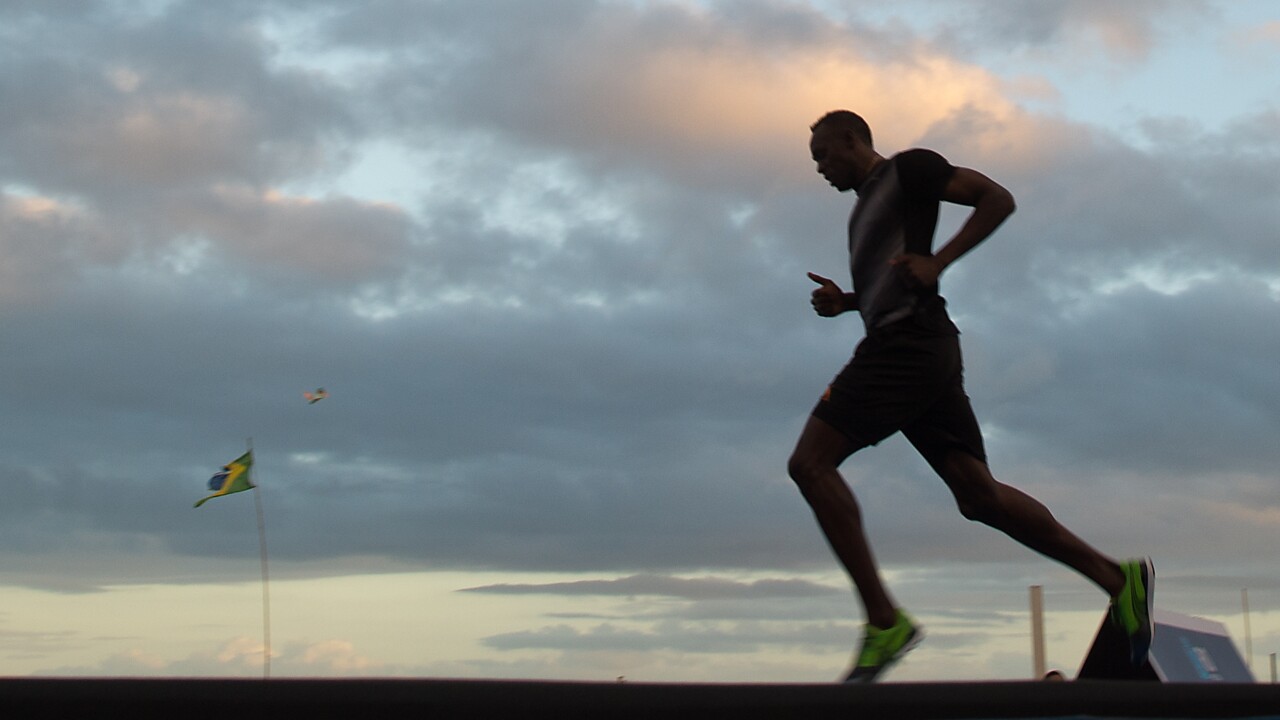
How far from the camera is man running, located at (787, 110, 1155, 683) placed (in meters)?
4.03

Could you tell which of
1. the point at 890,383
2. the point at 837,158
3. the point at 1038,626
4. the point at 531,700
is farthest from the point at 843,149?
the point at 1038,626

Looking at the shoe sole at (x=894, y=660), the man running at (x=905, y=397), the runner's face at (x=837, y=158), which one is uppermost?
the runner's face at (x=837, y=158)

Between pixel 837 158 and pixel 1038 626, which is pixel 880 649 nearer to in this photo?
pixel 837 158

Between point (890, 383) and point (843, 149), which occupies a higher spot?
point (843, 149)

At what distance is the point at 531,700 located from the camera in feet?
7.87

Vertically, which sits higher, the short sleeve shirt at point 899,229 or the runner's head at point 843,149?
the runner's head at point 843,149

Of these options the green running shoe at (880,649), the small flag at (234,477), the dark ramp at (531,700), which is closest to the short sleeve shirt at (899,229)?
the green running shoe at (880,649)

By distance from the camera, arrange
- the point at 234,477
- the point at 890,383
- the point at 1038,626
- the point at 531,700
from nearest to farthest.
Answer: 1. the point at 531,700
2. the point at 890,383
3. the point at 1038,626
4. the point at 234,477

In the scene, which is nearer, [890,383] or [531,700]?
[531,700]

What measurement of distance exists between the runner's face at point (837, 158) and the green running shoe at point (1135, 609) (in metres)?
1.52

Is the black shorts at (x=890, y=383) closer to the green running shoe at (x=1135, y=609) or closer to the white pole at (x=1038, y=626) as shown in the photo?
the green running shoe at (x=1135, y=609)

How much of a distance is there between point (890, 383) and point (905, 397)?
0.21 ft

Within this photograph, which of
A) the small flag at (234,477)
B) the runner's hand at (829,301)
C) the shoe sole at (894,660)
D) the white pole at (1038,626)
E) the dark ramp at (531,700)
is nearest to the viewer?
the dark ramp at (531,700)

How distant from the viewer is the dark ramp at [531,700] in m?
2.26
